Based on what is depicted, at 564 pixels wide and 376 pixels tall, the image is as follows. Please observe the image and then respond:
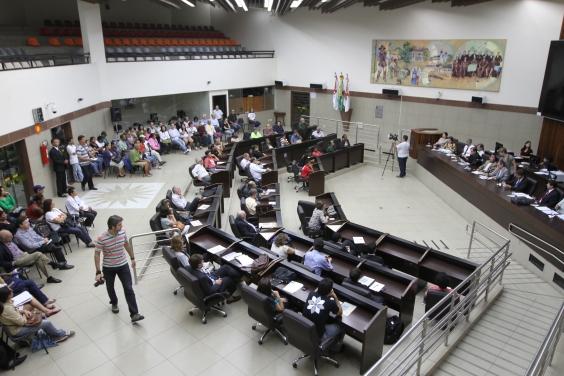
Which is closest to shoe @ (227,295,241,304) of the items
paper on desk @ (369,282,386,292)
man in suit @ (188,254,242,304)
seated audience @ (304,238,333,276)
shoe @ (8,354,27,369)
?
man in suit @ (188,254,242,304)

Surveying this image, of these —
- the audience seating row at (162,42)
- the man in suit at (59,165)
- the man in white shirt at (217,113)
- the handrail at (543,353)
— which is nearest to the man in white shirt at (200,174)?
the man in suit at (59,165)

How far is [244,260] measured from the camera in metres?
7.00

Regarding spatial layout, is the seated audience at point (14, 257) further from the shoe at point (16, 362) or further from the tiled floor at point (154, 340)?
the shoe at point (16, 362)

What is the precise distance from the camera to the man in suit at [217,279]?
6.16 metres

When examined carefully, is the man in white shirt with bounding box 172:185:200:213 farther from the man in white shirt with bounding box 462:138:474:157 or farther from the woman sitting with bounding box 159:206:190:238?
the man in white shirt with bounding box 462:138:474:157

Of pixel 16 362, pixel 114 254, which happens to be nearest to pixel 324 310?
pixel 114 254

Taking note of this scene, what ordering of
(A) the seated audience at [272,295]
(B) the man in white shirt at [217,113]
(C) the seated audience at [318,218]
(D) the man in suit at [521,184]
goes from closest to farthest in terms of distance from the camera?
(A) the seated audience at [272,295] < (C) the seated audience at [318,218] < (D) the man in suit at [521,184] < (B) the man in white shirt at [217,113]

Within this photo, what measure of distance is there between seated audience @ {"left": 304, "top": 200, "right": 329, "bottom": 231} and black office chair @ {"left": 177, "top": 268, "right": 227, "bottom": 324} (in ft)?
11.1

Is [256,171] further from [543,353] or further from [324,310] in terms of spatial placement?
[543,353]

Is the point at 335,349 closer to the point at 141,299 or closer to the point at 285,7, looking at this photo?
the point at 141,299

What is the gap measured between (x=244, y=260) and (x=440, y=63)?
14.1 metres

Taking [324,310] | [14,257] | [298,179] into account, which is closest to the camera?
[324,310]

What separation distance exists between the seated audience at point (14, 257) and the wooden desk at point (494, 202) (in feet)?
31.2

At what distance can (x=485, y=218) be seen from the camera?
1043cm
